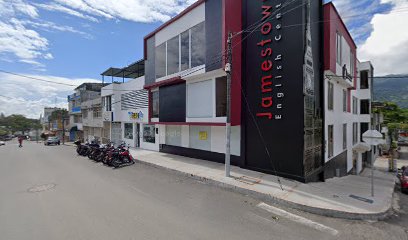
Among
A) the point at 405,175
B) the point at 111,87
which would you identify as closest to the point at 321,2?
the point at 405,175

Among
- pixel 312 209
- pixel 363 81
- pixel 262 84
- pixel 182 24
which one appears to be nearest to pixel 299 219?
pixel 312 209

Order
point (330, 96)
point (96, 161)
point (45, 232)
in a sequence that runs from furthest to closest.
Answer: point (96, 161)
point (330, 96)
point (45, 232)

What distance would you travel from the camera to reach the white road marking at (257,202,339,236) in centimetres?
483

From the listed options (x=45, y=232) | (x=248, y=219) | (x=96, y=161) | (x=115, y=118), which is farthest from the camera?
(x=115, y=118)

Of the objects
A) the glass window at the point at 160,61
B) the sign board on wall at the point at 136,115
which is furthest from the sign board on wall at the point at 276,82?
the sign board on wall at the point at 136,115

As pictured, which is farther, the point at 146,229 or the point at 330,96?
the point at 330,96

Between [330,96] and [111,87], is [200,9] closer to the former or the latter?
[330,96]

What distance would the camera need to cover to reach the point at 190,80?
12.4 meters

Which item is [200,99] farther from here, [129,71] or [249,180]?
[129,71]

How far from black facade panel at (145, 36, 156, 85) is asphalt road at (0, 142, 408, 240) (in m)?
9.45

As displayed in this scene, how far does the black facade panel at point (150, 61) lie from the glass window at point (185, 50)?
3.52m

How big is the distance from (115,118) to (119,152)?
11.1 metres

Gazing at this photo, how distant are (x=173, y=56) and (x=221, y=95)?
505 centimetres

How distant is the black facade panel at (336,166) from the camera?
11.0m
